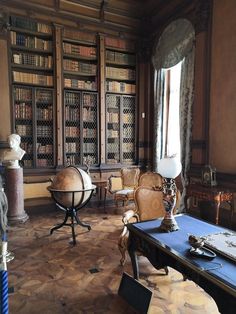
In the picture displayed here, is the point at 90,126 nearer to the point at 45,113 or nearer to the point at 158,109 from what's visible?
the point at 45,113

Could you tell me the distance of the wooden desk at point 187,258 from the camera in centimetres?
148

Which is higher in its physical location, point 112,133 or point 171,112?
point 171,112

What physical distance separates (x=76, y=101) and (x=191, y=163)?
2842 mm

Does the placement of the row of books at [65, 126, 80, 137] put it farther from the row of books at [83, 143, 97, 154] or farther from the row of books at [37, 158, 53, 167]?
the row of books at [37, 158, 53, 167]

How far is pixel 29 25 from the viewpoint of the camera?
17.2 ft

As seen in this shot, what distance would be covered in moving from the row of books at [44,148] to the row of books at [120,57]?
2.43 m

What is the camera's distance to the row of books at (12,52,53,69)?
520 cm

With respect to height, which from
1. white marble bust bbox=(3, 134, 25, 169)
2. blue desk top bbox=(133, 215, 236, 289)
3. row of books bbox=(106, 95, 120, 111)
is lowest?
blue desk top bbox=(133, 215, 236, 289)

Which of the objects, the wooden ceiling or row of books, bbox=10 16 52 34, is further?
the wooden ceiling

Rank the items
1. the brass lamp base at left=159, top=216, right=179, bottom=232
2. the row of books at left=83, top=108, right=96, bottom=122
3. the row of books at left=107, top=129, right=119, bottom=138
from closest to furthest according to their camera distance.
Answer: the brass lamp base at left=159, top=216, right=179, bottom=232, the row of books at left=83, top=108, right=96, bottom=122, the row of books at left=107, top=129, right=119, bottom=138

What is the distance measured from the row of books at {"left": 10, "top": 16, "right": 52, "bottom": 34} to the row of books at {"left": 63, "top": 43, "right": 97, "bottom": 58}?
456 millimetres

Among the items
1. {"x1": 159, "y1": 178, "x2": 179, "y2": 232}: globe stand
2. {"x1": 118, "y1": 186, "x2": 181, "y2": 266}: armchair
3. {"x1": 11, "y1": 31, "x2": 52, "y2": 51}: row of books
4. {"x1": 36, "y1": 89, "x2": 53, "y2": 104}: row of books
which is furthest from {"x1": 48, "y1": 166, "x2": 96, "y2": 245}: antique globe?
{"x1": 11, "y1": 31, "x2": 52, "y2": 51}: row of books

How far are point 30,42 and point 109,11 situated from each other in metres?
2.00

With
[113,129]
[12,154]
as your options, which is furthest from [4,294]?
[113,129]
